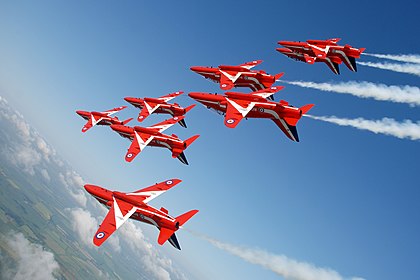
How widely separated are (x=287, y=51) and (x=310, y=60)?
10.8 meters

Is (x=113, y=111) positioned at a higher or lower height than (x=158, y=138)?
higher

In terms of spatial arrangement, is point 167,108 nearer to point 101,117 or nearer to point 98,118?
point 101,117

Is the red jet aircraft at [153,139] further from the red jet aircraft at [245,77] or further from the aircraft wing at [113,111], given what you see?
the red jet aircraft at [245,77]

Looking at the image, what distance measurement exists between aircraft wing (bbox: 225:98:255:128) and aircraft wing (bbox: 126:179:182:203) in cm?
1433

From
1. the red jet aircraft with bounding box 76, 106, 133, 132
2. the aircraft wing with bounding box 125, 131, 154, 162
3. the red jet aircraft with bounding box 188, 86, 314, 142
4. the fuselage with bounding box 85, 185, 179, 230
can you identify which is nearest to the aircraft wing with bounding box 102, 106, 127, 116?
the red jet aircraft with bounding box 76, 106, 133, 132

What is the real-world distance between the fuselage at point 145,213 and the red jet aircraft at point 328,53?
2223 inches

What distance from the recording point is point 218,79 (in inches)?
3314

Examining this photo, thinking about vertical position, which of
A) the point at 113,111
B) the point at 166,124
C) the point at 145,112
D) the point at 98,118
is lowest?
the point at 98,118

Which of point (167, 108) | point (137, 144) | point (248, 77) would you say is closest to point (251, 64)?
point (248, 77)

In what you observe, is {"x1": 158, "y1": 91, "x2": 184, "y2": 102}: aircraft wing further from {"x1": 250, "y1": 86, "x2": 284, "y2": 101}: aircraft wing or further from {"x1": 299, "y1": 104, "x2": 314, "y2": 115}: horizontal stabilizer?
{"x1": 299, "y1": 104, "x2": 314, "y2": 115}: horizontal stabilizer

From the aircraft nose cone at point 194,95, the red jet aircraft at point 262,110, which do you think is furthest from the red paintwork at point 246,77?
the red jet aircraft at point 262,110

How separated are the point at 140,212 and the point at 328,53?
66.8m

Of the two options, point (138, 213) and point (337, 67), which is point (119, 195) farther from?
point (337, 67)

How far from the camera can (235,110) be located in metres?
62.2
